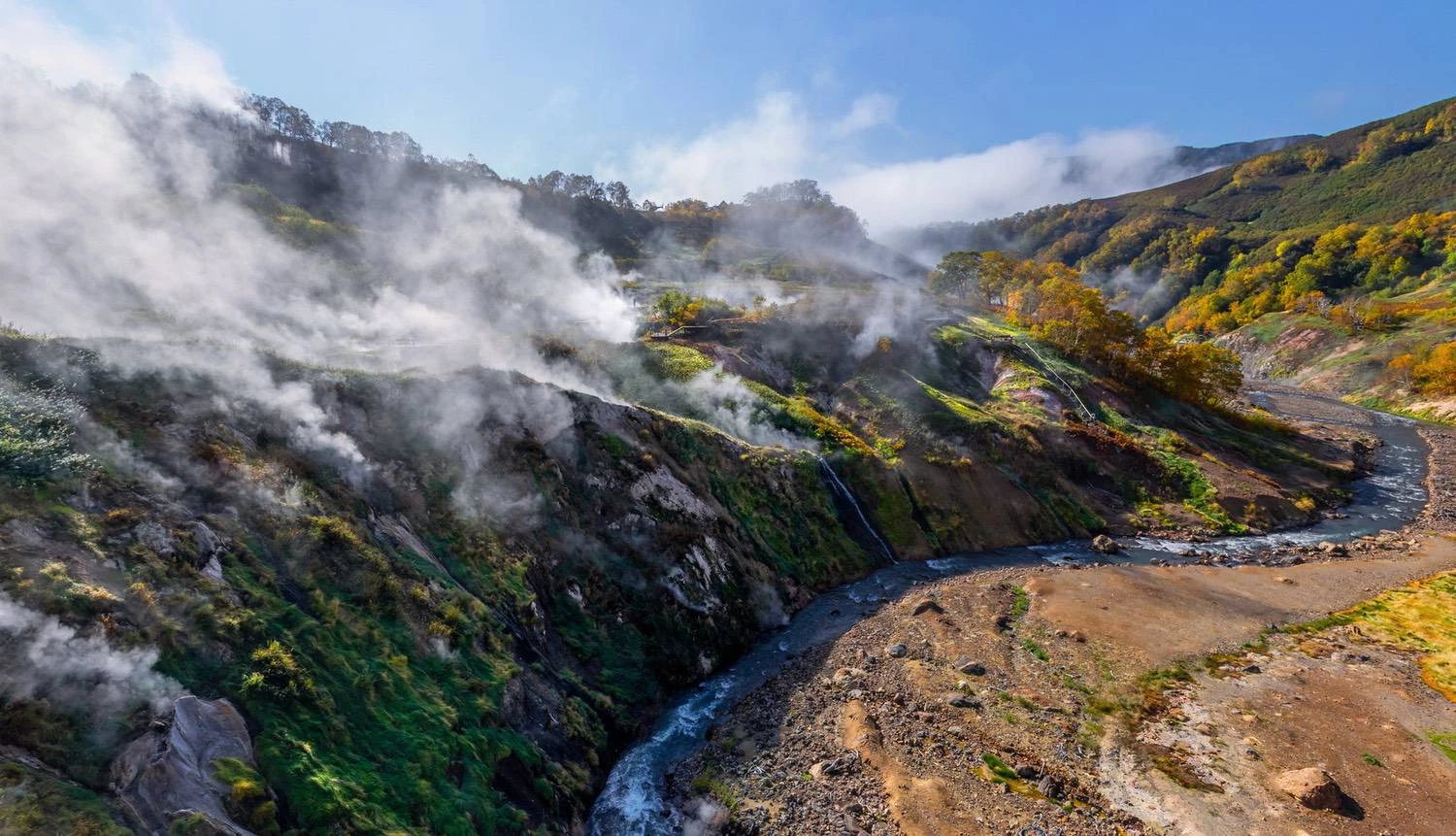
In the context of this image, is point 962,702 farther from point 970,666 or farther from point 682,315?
point 682,315

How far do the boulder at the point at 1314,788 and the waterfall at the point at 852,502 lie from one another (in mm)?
19421

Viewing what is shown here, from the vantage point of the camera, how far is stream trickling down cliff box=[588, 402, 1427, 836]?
1667 cm

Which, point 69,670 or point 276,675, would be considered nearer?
point 69,670

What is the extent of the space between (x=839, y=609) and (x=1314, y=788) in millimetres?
16607

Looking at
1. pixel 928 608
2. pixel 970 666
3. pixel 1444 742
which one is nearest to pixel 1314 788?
pixel 1444 742

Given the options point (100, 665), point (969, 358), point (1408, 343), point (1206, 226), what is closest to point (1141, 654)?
point (100, 665)

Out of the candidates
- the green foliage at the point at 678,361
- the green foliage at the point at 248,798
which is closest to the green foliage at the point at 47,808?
the green foliage at the point at 248,798

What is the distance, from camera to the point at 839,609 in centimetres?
2877

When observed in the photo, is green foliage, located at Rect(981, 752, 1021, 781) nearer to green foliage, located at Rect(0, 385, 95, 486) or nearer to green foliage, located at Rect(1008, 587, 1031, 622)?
green foliage, located at Rect(1008, 587, 1031, 622)

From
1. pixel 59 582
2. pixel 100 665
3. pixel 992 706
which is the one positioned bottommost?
pixel 992 706

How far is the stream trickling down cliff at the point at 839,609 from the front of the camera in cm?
1667

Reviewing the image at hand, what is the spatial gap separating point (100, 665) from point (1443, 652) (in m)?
41.5

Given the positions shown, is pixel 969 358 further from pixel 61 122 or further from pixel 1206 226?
pixel 1206 226

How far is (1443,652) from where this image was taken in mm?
23250
